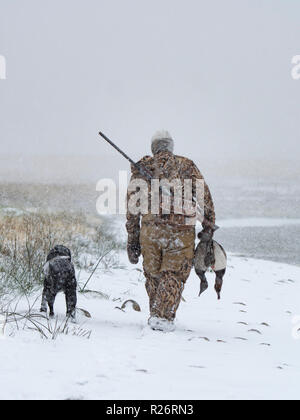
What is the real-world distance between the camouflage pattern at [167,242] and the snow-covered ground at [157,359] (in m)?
0.36

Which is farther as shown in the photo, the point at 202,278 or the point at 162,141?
the point at 202,278

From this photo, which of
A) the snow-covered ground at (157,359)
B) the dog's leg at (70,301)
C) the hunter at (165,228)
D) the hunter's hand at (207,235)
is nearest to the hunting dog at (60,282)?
the dog's leg at (70,301)

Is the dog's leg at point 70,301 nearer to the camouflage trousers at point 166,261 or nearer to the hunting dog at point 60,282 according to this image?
the hunting dog at point 60,282

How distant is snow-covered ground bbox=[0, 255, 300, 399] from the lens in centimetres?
291

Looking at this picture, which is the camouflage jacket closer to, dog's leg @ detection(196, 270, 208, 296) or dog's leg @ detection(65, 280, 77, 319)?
dog's leg @ detection(196, 270, 208, 296)

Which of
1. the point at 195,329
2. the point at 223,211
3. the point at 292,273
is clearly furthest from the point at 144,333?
the point at 223,211

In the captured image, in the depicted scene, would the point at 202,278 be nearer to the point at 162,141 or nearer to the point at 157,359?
the point at 162,141

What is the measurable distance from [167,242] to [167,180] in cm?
63

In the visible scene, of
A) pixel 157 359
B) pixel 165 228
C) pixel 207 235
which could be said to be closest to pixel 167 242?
pixel 165 228

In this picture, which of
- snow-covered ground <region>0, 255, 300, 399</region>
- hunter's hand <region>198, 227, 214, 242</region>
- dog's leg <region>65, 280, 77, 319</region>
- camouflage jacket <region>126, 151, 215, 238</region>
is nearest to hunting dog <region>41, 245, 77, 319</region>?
dog's leg <region>65, 280, 77, 319</region>

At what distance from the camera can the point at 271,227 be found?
19.4m

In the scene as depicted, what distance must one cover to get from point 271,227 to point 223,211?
5189 mm

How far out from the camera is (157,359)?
3.67 m
